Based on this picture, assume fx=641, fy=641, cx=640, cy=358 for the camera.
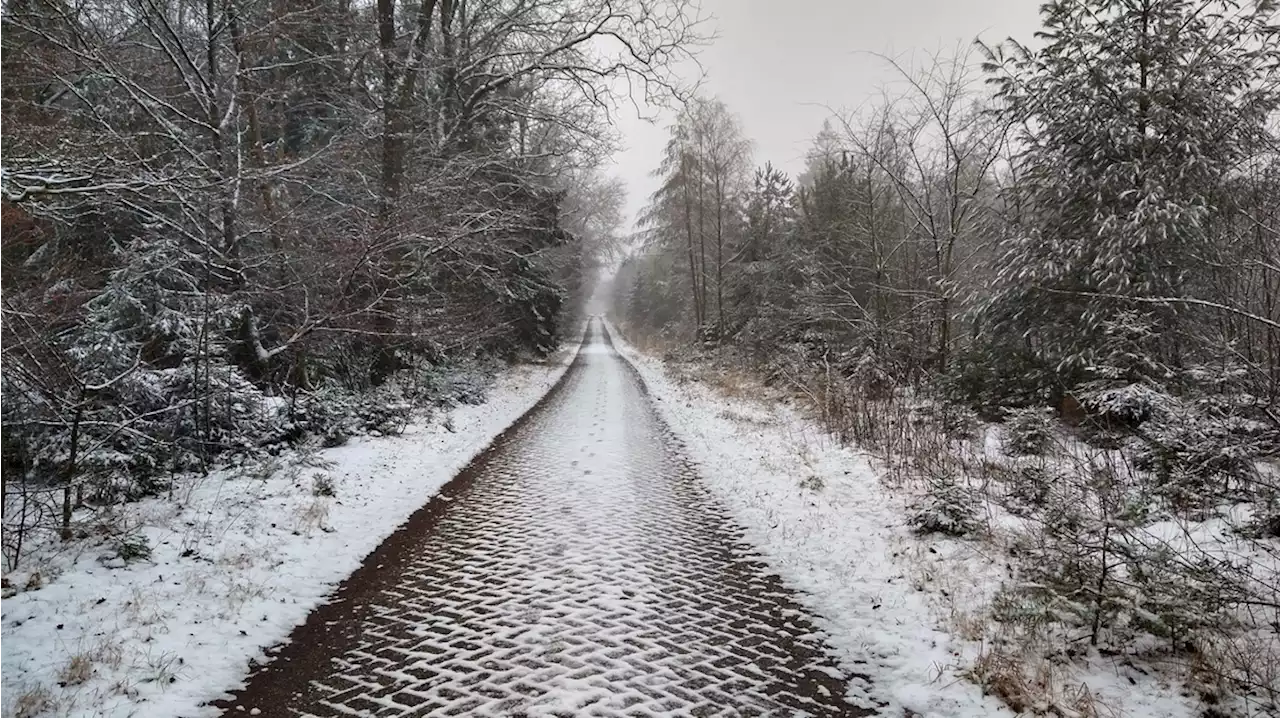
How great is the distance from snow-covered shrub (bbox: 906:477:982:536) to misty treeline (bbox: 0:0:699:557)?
6.43 metres

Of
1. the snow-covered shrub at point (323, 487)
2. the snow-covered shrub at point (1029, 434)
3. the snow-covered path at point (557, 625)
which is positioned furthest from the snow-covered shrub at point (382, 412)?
the snow-covered shrub at point (1029, 434)

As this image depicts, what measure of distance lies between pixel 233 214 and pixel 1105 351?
12646 mm

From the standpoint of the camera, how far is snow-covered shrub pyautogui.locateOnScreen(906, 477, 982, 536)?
18.7 feet

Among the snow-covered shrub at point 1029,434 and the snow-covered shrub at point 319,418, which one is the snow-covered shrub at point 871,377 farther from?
the snow-covered shrub at point 319,418

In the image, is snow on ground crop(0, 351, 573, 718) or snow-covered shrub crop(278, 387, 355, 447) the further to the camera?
snow-covered shrub crop(278, 387, 355, 447)

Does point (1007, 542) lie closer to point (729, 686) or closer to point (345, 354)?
point (729, 686)

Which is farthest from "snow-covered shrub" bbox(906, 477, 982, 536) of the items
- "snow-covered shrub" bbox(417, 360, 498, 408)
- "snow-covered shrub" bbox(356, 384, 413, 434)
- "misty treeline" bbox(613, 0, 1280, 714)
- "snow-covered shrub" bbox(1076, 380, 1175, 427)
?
"snow-covered shrub" bbox(417, 360, 498, 408)

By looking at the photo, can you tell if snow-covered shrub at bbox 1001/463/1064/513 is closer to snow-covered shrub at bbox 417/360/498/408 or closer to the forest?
the forest

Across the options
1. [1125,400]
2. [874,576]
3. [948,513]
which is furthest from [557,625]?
[1125,400]

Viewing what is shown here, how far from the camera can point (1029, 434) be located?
8.33m

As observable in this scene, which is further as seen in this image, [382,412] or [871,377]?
[871,377]

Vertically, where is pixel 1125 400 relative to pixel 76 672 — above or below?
above

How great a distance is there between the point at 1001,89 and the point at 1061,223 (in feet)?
8.34

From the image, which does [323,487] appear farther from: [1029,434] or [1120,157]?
[1120,157]
